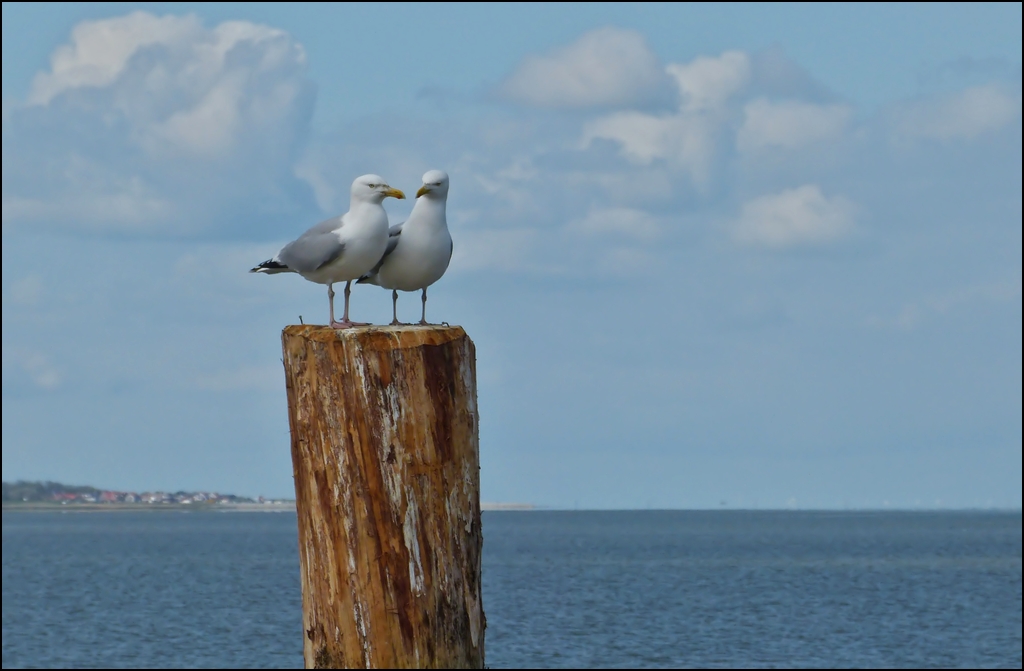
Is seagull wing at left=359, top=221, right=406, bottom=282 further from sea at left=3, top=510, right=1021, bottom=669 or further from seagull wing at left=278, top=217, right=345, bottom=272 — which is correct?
sea at left=3, top=510, right=1021, bottom=669

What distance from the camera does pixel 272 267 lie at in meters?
10.0

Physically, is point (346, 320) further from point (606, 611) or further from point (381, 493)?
point (606, 611)

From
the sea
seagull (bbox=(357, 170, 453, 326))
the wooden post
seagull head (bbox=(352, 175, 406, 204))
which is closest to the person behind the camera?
the wooden post

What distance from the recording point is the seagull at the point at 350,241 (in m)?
9.30

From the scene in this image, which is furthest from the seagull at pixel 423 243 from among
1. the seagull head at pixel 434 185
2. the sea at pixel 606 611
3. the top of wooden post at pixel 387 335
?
the sea at pixel 606 611

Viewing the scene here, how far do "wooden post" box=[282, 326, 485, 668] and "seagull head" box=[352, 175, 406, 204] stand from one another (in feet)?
5.44

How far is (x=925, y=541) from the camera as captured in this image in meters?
185

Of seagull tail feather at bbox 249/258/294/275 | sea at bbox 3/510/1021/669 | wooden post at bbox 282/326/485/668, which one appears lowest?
sea at bbox 3/510/1021/669

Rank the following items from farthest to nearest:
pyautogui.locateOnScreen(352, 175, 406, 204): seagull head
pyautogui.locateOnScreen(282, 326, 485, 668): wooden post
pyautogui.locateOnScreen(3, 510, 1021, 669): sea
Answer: pyautogui.locateOnScreen(3, 510, 1021, 669): sea
pyautogui.locateOnScreen(352, 175, 406, 204): seagull head
pyautogui.locateOnScreen(282, 326, 485, 668): wooden post

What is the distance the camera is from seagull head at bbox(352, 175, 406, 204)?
923cm

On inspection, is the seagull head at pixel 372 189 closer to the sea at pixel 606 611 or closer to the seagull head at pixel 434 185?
the seagull head at pixel 434 185

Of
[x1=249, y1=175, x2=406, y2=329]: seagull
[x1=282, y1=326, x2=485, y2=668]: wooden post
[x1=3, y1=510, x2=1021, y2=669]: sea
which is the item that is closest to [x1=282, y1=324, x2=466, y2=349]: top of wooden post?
[x1=282, y1=326, x2=485, y2=668]: wooden post

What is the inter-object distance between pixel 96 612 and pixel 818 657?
36466mm

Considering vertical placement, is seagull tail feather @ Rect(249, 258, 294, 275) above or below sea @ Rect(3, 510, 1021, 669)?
above
